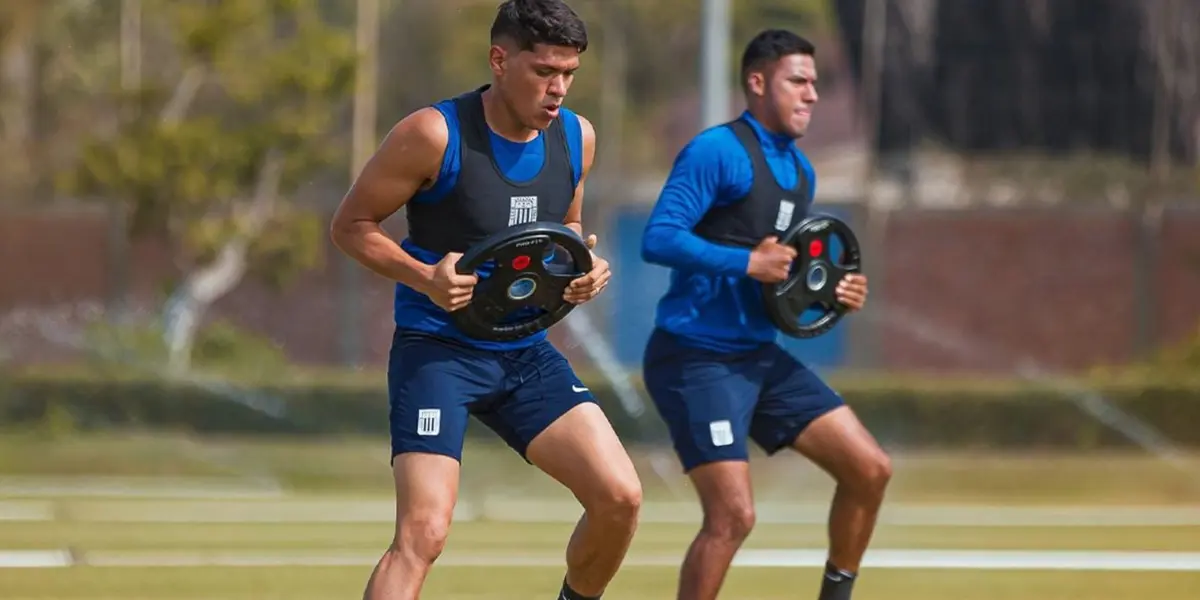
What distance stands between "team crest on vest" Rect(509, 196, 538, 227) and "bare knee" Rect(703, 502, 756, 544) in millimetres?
1556

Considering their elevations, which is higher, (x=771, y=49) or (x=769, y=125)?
(x=771, y=49)

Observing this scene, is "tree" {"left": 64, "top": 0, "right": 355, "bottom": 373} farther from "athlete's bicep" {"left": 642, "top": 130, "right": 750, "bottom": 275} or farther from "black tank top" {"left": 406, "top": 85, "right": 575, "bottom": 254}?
"black tank top" {"left": 406, "top": 85, "right": 575, "bottom": 254}

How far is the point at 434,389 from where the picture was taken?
6.62 m

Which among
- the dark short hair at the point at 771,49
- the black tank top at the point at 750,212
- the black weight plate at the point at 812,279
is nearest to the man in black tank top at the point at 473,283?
the black tank top at the point at 750,212

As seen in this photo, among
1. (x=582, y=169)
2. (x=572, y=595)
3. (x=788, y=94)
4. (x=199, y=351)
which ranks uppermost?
(x=788, y=94)

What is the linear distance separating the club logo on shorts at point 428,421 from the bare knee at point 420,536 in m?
0.30

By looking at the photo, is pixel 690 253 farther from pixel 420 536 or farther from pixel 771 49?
pixel 420 536

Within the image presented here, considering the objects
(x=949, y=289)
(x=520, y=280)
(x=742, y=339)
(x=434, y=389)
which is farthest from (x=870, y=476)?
(x=949, y=289)

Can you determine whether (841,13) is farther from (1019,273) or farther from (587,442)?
(587,442)

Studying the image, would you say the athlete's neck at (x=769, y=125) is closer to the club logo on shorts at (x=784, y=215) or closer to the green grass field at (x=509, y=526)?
the club logo on shorts at (x=784, y=215)

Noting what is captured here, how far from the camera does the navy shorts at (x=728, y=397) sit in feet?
25.9

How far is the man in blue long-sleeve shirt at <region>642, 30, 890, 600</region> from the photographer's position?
309 inches

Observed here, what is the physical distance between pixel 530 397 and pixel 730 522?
4.13ft

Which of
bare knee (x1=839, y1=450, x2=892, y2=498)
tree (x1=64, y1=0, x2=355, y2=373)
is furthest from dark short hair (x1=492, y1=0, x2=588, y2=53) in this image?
tree (x1=64, y1=0, x2=355, y2=373)
